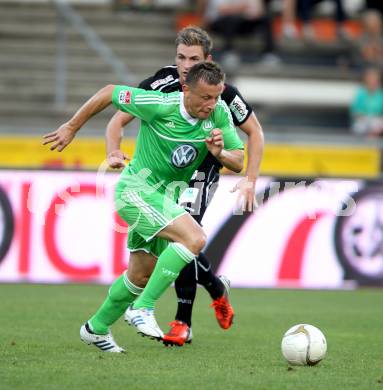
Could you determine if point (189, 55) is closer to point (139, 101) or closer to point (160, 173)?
point (139, 101)

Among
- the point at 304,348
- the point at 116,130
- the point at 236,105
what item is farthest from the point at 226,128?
the point at 304,348

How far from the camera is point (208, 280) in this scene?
888cm

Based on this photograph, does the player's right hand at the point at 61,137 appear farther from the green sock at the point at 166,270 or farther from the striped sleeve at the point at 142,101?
the green sock at the point at 166,270

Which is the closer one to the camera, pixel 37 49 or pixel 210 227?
pixel 210 227

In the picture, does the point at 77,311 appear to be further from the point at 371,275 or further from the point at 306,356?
the point at 371,275

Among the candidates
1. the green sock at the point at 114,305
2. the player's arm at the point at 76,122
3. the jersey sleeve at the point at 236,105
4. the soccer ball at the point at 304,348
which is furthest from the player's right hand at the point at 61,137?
the soccer ball at the point at 304,348

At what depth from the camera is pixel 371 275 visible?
1441cm

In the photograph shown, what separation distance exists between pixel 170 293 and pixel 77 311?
3221mm

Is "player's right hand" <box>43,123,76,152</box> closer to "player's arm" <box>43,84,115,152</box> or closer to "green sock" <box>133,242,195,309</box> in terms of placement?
"player's arm" <box>43,84,115,152</box>

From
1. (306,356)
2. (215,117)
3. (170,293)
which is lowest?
(170,293)

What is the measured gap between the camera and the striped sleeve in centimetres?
768

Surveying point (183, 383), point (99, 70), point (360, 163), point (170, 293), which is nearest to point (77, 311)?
point (170, 293)

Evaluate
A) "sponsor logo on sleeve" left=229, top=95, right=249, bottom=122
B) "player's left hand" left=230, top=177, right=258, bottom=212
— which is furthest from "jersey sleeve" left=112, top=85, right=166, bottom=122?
"sponsor logo on sleeve" left=229, top=95, right=249, bottom=122

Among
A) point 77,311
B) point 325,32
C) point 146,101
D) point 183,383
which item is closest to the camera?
point 183,383
